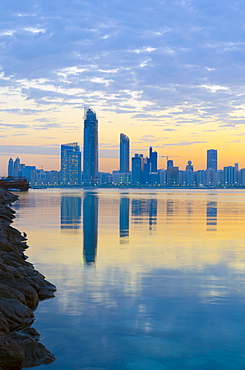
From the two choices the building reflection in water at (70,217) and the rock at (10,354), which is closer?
the rock at (10,354)

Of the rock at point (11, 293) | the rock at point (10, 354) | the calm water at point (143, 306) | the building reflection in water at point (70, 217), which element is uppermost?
the rock at point (11, 293)

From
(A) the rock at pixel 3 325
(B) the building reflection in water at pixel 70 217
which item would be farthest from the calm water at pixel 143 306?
(B) the building reflection in water at pixel 70 217

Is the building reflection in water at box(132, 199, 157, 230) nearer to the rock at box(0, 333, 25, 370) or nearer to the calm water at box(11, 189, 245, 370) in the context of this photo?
the calm water at box(11, 189, 245, 370)

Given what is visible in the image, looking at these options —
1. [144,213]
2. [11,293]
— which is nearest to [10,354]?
[11,293]

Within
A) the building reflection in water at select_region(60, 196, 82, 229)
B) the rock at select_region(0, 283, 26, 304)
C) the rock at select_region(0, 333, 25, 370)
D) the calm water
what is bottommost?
the building reflection in water at select_region(60, 196, 82, 229)

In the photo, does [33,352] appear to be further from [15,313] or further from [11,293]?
[11,293]

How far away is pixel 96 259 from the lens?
19.7m

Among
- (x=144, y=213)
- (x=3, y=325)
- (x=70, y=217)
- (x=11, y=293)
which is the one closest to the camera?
(x=3, y=325)

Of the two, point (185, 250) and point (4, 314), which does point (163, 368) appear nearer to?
point (4, 314)

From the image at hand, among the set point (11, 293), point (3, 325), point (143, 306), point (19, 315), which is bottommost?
point (143, 306)

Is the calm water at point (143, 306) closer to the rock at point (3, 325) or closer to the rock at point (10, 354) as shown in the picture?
the rock at point (10, 354)

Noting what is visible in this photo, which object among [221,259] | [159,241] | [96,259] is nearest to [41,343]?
[96,259]

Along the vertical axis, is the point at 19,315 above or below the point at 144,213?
above

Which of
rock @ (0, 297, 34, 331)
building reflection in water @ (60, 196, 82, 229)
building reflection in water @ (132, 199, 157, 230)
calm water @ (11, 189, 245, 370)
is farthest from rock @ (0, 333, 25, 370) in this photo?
building reflection in water @ (60, 196, 82, 229)
